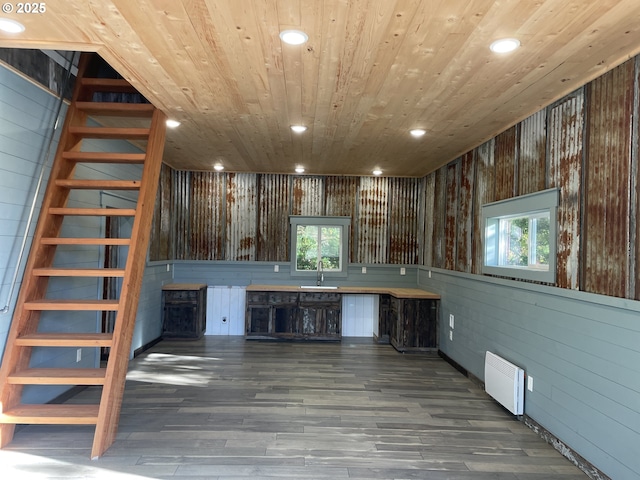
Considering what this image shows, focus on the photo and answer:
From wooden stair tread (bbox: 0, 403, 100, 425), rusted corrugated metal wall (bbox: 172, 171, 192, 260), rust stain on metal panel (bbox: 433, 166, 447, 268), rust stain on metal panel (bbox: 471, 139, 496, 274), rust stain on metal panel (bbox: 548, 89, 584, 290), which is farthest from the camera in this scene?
rusted corrugated metal wall (bbox: 172, 171, 192, 260)

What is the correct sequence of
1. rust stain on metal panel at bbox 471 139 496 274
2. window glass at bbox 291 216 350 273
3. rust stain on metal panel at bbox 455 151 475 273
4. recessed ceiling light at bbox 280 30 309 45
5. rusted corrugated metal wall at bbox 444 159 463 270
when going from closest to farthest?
recessed ceiling light at bbox 280 30 309 45
rust stain on metal panel at bbox 471 139 496 274
rust stain on metal panel at bbox 455 151 475 273
rusted corrugated metal wall at bbox 444 159 463 270
window glass at bbox 291 216 350 273

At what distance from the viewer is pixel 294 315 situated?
6738 millimetres

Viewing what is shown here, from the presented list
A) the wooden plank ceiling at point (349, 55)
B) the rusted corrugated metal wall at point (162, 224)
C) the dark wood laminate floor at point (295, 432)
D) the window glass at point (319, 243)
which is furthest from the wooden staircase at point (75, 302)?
the window glass at point (319, 243)

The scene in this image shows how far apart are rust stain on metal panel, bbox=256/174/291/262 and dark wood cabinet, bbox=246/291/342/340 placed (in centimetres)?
84

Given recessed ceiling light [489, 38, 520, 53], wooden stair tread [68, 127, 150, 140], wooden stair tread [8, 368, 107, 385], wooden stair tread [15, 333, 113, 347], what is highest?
recessed ceiling light [489, 38, 520, 53]

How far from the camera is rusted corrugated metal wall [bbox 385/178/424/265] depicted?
7.33 metres

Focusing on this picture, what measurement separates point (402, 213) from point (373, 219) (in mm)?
531

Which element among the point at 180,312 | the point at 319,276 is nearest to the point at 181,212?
the point at 180,312

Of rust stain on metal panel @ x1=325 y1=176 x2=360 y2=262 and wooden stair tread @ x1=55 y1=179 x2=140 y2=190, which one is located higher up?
rust stain on metal panel @ x1=325 y1=176 x2=360 y2=262

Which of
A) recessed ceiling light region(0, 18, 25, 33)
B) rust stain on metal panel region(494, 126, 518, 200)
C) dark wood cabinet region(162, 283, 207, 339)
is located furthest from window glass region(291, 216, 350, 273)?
recessed ceiling light region(0, 18, 25, 33)

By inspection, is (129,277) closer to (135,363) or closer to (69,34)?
(69,34)

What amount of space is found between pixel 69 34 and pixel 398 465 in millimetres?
3621

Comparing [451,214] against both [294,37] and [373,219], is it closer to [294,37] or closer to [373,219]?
[373,219]

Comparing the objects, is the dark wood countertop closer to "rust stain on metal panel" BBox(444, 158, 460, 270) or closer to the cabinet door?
the cabinet door
